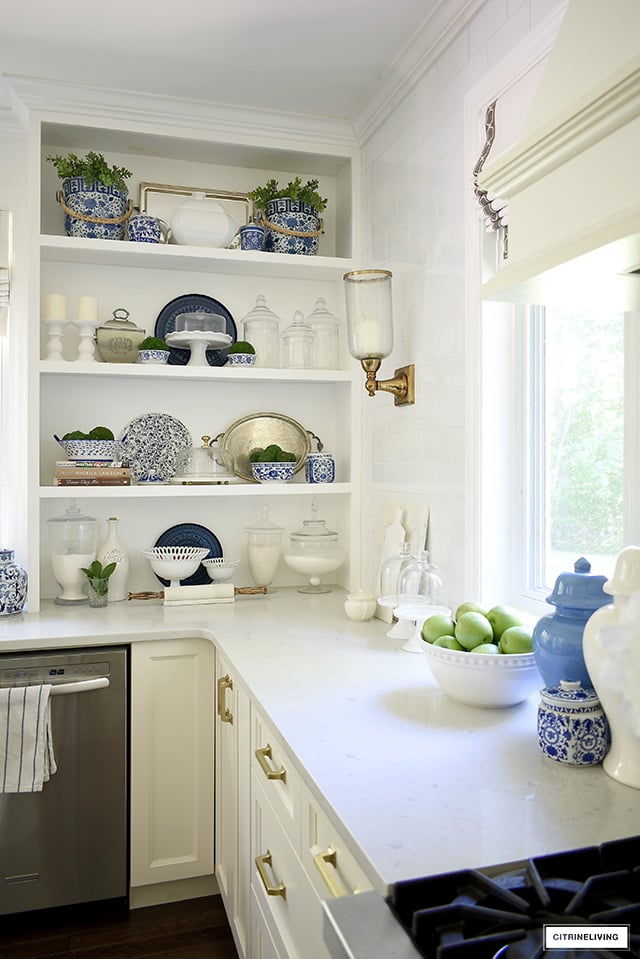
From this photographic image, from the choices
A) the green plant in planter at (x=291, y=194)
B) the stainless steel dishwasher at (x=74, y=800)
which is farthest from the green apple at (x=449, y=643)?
the green plant in planter at (x=291, y=194)

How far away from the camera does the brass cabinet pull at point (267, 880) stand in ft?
4.91

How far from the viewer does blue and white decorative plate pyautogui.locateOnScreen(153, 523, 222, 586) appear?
289 cm

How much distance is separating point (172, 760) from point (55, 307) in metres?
1.59

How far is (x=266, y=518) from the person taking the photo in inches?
118

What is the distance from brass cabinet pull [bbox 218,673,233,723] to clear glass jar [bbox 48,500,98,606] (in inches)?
30.7

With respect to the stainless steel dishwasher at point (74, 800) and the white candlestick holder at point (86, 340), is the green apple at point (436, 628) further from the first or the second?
the white candlestick holder at point (86, 340)

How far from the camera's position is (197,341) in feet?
9.04

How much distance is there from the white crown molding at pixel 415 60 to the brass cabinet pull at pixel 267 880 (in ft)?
7.07

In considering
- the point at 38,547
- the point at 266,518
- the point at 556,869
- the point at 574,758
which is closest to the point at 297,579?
the point at 266,518

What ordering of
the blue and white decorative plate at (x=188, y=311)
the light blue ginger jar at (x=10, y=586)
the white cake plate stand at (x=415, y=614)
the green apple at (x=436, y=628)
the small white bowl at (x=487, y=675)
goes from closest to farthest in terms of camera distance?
the small white bowl at (x=487, y=675) → the green apple at (x=436, y=628) → the white cake plate stand at (x=415, y=614) → the light blue ginger jar at (x=10, y=586) → the blue and white decorative plate at (x=188, y=311)

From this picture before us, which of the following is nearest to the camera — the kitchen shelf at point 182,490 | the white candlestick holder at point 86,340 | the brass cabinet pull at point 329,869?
the brass cabinet pull at point 329,869

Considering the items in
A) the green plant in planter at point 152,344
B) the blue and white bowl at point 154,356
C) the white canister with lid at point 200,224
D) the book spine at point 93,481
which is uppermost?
the white canister with lid at point 200,224

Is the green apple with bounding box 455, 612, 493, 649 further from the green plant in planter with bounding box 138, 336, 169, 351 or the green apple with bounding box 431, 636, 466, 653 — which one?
the green plant in planter with bounding box 138, 336, 169, 351

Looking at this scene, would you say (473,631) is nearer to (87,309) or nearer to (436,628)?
(436,628)
